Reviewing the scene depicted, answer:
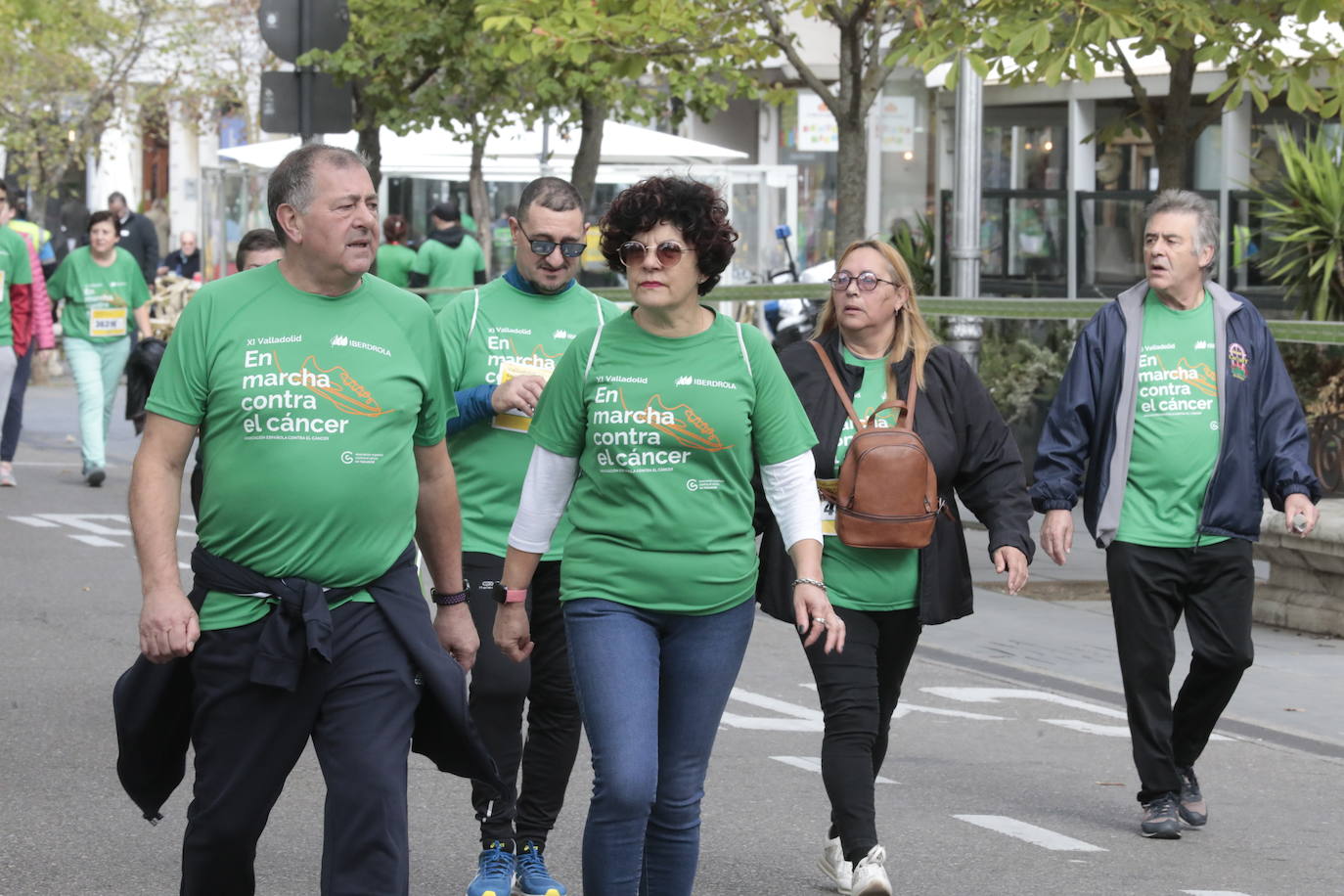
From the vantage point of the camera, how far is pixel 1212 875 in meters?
6.25

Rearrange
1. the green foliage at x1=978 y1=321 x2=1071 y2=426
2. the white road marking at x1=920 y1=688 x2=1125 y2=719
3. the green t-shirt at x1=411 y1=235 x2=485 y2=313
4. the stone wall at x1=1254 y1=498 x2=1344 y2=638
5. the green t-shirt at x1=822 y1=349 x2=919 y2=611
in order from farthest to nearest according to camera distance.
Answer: the green t-shirt at x1=411 y1=235 x2=485 y2=313
the green foliage at x1=978 y1=321 x2=1071 y2=426
the stone wall at x1=1254 y1=498 x2=1344 y2=638
the white road marking at x1=920 y1=688 x2=1125 y2=719
the green t-shirt at x1=822 y1=349 x2=919 y2=611

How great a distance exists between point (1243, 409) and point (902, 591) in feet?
4.60

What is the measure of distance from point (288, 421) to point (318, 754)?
2.14 ft

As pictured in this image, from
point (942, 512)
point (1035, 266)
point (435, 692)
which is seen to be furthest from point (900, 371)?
point (1035, 266)

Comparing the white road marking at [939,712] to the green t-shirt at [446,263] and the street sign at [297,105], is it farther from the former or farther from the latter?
the green t-shirt at [446,263]

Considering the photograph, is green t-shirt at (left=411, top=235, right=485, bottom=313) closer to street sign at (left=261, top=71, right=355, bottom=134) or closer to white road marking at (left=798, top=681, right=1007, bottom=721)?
street sign at (left=261, top=71, right=355, bottom=134)

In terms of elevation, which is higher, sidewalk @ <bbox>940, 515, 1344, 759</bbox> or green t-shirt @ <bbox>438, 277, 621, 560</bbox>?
green t-shirt @ <bbox>438, 277, 621, 560</bbox>

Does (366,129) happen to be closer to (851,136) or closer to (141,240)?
(141,240)

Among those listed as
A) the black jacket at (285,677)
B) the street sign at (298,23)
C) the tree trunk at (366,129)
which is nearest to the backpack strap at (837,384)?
the black jacket at (285,677)

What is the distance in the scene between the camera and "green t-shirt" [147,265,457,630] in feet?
14.5

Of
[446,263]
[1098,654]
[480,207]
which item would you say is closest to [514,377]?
[1098,654]

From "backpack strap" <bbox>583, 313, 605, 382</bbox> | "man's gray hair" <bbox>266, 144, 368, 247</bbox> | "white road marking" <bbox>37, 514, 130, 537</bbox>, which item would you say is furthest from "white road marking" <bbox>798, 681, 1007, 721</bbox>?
"white road marking" <bbox>37, 514, 130, 537</bbox>

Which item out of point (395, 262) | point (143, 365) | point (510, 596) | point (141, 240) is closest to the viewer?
point (510, 596)

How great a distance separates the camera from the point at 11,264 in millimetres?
14695
